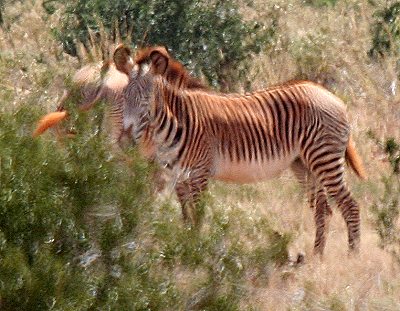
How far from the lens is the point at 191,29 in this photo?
55.1 feet

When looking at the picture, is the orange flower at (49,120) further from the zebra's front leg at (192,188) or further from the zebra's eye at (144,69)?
the zebra's eye at (144,69)

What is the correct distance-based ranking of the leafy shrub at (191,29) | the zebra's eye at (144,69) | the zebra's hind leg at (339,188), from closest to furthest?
the zebra's eye at (144,69), the zebra's hind leg at (339,188), the leafy shrub at (191,29)

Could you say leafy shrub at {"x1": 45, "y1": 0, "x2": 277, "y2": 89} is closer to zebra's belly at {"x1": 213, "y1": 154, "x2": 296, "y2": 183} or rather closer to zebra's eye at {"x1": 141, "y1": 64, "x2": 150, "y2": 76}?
zebra's belly at {"x1": 213, "y1": 154, "x2": 296, "y2": 183}

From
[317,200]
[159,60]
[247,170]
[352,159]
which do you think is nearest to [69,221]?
[159,60]

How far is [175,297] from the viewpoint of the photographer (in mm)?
7852

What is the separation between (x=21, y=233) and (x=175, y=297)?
3.64 ft

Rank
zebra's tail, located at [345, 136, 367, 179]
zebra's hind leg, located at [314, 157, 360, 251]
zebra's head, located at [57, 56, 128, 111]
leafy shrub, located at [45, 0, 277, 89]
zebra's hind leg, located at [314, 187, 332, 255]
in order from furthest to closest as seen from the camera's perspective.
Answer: leafy shrub, located at [45, 0, 277, 89] → zebra's tail, located at [345, 136, 367, 179] → zebra's hind leg, located at [314, 157, 360, 251] → zebra's hind leg, located at [314, 187, 332, 255] → zebra's head, located at [57, 56, 128, 111]

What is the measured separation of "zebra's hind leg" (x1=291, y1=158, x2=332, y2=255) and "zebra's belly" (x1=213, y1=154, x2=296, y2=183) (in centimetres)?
37

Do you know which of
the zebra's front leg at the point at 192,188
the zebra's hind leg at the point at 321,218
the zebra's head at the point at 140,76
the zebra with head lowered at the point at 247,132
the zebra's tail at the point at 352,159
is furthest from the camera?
the zebra's tail at the point at 352,159

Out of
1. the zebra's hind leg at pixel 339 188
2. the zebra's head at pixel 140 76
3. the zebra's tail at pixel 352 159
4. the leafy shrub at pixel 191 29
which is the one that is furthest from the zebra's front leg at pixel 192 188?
the leafy shrub at pixel 191 29

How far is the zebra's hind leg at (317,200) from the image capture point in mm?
11680

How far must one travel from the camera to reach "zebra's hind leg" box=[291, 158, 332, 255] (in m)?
11.7

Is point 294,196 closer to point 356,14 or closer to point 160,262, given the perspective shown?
point 160,262

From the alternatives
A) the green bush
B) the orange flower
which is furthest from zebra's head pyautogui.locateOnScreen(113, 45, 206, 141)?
the green bush
